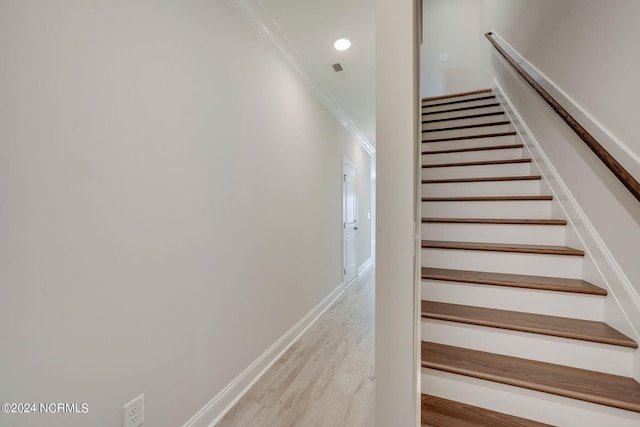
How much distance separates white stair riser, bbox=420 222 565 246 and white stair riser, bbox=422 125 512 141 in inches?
52.0

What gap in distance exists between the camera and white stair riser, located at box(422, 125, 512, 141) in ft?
8.87

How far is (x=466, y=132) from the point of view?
2799 mm

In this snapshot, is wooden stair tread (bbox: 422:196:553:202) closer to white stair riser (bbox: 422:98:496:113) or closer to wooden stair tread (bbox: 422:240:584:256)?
wooden stair tread (bbox: 422:240:584:256)

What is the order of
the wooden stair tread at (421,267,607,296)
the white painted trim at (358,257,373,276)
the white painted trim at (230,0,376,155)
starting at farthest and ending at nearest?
the white painted trim at (358,257,373,276) < the white painted trim at (230,0,376,155) < the wooden stair tread at (421,267,607,296)

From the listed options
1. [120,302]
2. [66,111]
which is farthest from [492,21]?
[120,302]

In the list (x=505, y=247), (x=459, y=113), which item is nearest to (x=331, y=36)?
(x=459, y=113)

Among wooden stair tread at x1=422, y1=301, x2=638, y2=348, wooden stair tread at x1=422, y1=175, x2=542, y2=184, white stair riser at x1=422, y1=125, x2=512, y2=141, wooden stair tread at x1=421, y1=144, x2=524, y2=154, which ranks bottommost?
wooden stair tread at x1=422, y1=301, x2=638, y2=348

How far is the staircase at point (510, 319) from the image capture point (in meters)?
1.16

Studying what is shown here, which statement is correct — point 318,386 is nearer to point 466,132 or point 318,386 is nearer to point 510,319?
point 510,319

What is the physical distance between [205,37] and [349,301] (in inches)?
131

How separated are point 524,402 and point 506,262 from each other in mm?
774

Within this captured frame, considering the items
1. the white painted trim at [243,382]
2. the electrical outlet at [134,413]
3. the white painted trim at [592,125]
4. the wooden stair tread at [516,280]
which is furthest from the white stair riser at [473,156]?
the electrical outlet at [134,413]

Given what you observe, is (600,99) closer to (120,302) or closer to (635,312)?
(635,312)

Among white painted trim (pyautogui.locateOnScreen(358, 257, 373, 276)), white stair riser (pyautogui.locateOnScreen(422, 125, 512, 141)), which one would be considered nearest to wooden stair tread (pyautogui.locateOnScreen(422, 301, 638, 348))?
white stair riser (pyautogui.locateOnScreen(422, 125, 512, 141))
